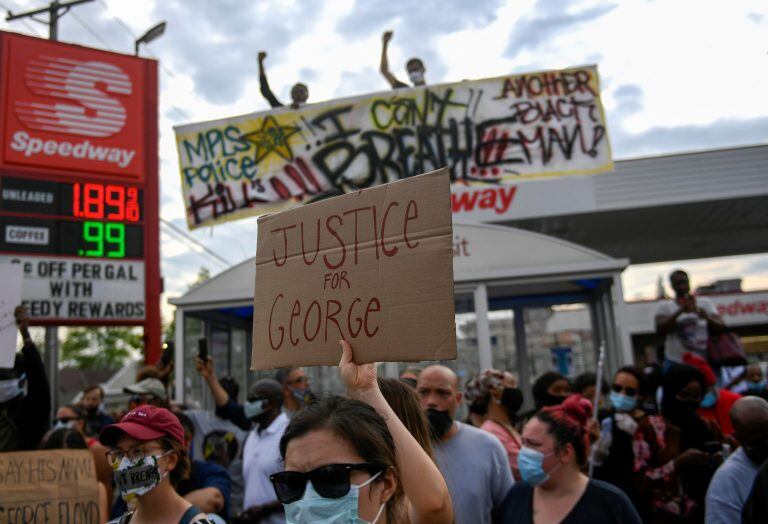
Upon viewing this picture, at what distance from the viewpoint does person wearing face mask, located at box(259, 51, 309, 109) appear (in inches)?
437

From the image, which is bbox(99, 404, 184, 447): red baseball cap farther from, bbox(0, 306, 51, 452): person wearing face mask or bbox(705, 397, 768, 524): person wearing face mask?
bbox(705, 397, 768, 524): person wearing face mask

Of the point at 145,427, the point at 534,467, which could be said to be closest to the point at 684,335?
the point at 534,467

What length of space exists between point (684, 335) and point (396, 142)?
219 inches

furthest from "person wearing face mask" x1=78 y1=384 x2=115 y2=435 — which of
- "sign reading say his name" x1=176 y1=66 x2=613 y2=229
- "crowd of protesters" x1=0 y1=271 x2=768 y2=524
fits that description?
"sign reading say his name" x1=176 y1=66 x2=613 y2=229

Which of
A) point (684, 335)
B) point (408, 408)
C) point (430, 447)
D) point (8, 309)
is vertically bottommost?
point (430, 447)

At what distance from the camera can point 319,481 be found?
179 centimetres

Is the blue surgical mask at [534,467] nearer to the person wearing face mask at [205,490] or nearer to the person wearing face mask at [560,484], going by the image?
the person wearing face mask at [560,484]

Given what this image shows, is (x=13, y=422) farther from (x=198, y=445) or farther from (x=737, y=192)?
(x=737, y=192)

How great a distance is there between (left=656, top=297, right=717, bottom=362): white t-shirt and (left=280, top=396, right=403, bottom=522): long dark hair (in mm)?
5292

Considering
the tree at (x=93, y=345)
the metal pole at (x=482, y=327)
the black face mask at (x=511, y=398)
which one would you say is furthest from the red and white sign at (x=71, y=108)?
the tree at (x=93, y=345)

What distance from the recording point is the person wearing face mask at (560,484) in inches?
117

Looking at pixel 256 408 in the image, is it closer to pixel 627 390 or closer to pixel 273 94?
pixel 627 390

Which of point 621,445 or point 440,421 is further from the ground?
point 440,421

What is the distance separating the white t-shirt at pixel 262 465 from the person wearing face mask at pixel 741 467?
2487 millimetres
